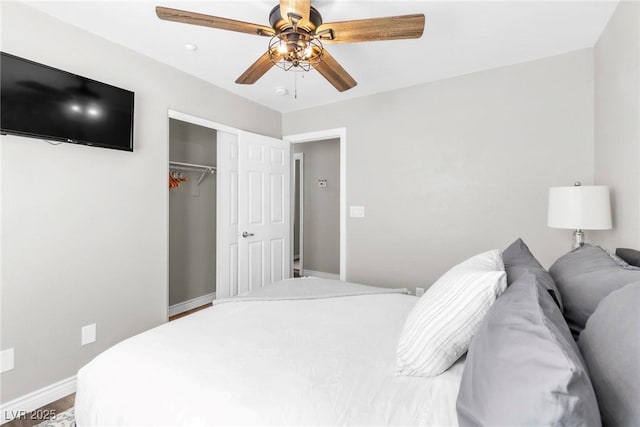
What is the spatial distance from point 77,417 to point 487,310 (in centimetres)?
157

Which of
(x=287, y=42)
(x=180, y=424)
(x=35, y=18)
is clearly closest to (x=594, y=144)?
(x=287, y=42)

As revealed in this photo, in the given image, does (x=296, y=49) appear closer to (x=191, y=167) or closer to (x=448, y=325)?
(x=448, y=325)

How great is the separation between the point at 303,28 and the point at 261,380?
1.66m

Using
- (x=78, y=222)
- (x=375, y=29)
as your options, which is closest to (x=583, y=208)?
(x=375, y=29)

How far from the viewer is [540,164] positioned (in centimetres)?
256

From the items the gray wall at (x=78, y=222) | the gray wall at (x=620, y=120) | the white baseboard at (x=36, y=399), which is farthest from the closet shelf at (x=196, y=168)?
the gray wall at (x=620, y=120)

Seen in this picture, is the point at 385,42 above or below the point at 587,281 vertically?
above

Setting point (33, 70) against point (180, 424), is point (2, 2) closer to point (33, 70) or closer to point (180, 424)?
point (33, 70)

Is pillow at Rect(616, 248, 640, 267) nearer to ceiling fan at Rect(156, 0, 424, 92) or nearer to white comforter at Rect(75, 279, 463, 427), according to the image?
white comforter at Rect(75, 279, 463, 427)

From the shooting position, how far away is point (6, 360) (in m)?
1.85

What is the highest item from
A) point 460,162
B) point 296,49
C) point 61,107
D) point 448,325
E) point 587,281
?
point 296,49

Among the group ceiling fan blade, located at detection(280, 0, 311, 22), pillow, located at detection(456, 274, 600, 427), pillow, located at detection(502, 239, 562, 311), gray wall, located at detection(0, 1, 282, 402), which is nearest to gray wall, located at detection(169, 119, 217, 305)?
gray wall, located at detection(0, 1, 282, 402)

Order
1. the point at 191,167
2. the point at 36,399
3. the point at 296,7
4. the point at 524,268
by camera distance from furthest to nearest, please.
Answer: the point at 191,167
the point at 36,399
the point at 296,7
the point at 524,268

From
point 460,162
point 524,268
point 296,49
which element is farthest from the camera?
point 460,162
